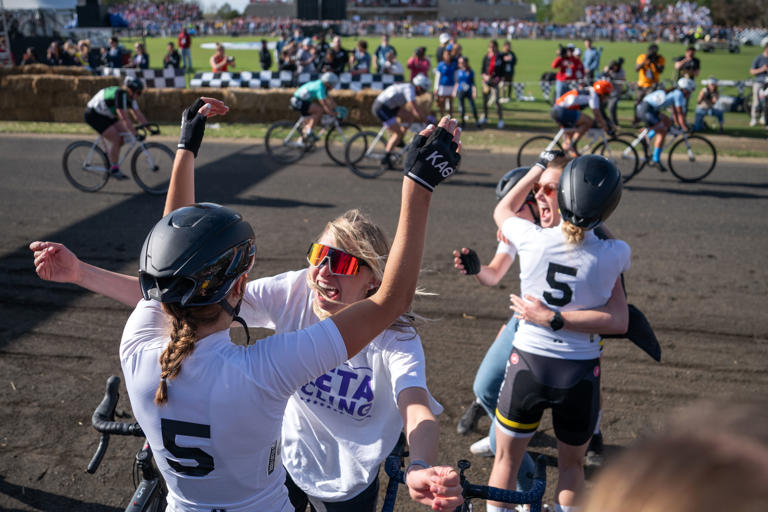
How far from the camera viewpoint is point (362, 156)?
474 inches

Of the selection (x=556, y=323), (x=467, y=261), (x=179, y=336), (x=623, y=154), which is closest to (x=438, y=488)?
(x=179, y=336)

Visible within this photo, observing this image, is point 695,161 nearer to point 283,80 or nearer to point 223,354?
point 283,80

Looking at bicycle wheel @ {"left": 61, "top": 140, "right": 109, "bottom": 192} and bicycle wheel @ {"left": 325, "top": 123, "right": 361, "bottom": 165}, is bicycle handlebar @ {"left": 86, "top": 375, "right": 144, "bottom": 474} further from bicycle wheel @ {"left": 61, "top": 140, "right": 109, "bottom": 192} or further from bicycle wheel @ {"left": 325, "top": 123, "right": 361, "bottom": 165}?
bicycle wheel @ {"left": 325, "top": 123, "right": 361, "bottom": 165}

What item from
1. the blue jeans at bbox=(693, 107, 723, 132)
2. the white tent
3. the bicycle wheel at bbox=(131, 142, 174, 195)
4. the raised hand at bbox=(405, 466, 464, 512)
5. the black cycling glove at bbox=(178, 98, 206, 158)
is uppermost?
the white tent

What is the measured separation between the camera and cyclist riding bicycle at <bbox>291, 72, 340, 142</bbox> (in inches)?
498

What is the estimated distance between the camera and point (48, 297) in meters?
6.48

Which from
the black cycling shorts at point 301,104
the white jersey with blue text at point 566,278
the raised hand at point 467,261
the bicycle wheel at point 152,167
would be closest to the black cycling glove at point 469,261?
the raised hand at point 467,261

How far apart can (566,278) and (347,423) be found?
1.29 m

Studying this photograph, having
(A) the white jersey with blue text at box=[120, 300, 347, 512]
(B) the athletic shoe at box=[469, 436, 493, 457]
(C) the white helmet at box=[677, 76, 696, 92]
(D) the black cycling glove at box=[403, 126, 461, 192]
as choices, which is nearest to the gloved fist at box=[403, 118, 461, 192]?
(D) the black cycling glove at box=[403, 126, 461, 192]

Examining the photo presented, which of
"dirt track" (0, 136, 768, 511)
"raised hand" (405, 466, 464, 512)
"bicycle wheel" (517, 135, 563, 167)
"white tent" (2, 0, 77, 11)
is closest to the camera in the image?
"raised hand" (405, 466, 464, 512)

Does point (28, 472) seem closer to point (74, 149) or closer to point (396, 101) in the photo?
point (74, 149)

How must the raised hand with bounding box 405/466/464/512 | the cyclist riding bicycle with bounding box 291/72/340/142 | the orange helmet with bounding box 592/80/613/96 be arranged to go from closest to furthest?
the raised hand with bounding box 405/466/464/512, the orange helmet with bounding box 592/80/613/96, the cyclist riding bicycle with bounding box 291/72/340/142

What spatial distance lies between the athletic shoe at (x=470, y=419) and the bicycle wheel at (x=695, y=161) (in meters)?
8.93

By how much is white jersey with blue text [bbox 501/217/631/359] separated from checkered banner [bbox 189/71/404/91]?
1514cm
